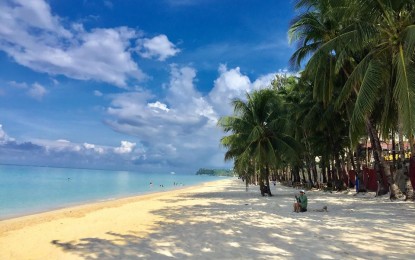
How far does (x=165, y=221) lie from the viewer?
12.5 m

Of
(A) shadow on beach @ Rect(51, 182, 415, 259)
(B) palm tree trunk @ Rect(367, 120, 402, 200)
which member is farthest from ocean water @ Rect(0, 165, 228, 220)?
(B) palm tree trunk @ Rect(367, 120, 402, 200)

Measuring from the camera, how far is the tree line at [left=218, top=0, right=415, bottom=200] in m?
11.5

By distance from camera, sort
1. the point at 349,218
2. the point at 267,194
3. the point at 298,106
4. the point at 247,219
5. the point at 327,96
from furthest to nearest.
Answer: the point at 298,106 → the point at 267,194 → the point at 327,96 → the point at 247,219 → the point at 349,218

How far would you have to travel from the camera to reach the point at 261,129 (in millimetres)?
20984

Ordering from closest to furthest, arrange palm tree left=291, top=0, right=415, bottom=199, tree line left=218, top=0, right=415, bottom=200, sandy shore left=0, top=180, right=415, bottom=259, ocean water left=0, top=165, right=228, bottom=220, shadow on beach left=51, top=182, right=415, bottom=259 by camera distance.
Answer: shadow on beach left=51, top=182, right=415, bottom=259 < sandy shore left=0, top=180, right=415, bottom=259 < palm tree left=291, top=0, right=415, bottom=199 < tree line left=218, top=0, right=415, bottom=200 < ocean water left=0, top=165, right=228, bottom=220

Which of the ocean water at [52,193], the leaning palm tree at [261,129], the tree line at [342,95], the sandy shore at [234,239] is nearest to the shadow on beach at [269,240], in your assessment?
the sandy shore at [234,239]

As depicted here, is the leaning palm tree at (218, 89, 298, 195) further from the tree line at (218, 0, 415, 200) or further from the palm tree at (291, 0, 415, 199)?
the palm tree at (291, 0, 415, 199)

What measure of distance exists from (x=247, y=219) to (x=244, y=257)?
546 centimetres

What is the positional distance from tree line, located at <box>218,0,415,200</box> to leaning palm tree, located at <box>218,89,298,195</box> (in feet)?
0.20

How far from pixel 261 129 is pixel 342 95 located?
6962 mm

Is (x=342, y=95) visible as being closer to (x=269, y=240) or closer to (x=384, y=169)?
(x=384, y=169)

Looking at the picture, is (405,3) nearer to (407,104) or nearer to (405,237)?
(407,104)

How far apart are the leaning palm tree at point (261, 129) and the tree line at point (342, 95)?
0.20 ft

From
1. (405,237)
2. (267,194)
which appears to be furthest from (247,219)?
(267,194)
